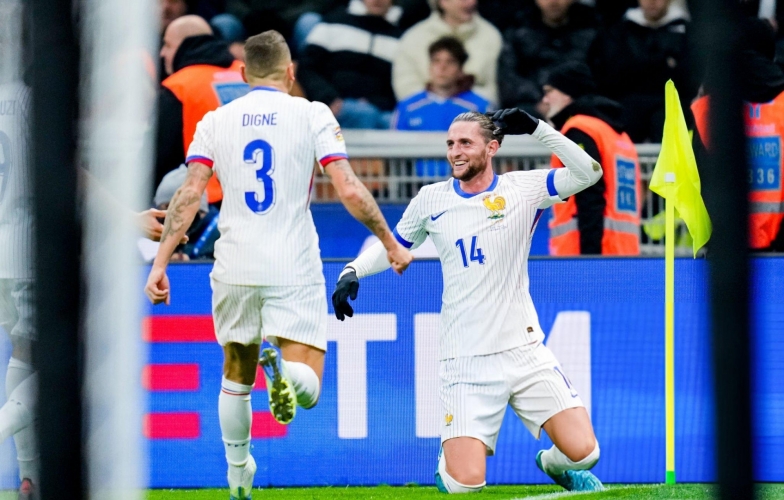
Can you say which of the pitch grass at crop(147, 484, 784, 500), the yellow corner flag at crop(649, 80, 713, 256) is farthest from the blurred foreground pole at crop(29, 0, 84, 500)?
the yellow corner flag at crop(649, 80, 713, 256)

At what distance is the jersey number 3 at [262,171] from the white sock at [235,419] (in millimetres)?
765

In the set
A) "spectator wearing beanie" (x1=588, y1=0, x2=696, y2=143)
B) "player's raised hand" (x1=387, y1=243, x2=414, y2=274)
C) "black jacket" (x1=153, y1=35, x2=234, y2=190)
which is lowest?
"player's raised hand" (x1=387, y1=243, x2=414, y2=274)

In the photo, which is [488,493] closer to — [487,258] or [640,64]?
[487,258]

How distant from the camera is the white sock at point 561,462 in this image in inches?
198

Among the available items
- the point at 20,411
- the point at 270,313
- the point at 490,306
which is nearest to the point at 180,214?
the point at 270,313

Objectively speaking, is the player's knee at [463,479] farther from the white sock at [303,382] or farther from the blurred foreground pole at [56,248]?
the blurred foreground pole at [56,248]

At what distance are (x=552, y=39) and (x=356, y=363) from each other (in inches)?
149

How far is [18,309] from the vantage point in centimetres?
231

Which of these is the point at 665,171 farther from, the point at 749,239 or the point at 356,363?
the point at 749,239

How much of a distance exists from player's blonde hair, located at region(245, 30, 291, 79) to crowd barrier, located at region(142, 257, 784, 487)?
1.44 metres

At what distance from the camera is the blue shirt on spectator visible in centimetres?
855

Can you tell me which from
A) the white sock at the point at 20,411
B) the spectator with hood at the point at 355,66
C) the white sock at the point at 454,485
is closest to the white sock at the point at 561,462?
the white sock at the point at 454,485

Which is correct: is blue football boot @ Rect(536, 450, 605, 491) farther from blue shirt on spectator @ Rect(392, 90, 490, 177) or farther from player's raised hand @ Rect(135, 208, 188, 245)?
blue shirt on spectator @ Rect(392, 90, 490, 177)

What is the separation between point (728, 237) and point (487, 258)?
390 centimetres
